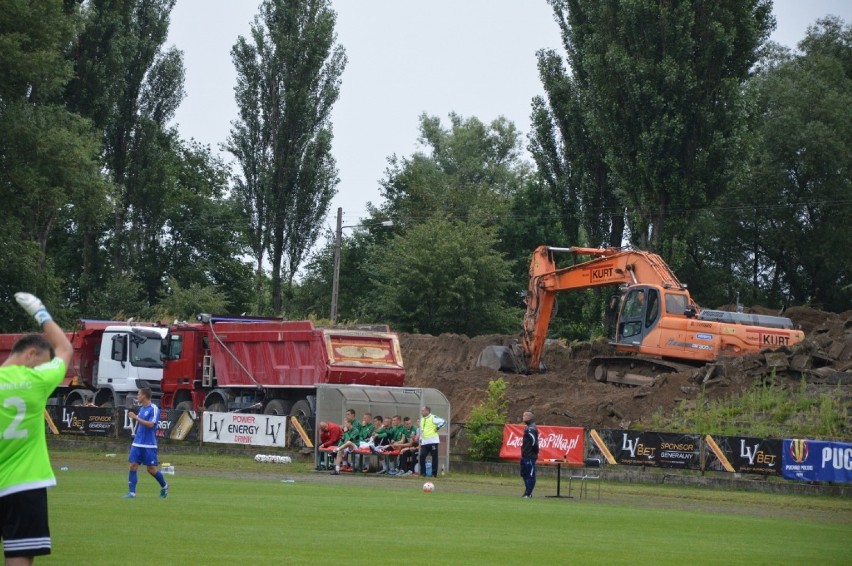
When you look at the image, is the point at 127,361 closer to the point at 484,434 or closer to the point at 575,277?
the point at 484,434

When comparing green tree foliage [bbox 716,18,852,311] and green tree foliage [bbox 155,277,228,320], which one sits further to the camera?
green tree foliage [bbox 155,277,228,320]

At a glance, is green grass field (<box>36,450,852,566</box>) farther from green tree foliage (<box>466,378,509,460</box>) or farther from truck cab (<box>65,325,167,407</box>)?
truck cab (<box>65,325,167,407</box>)

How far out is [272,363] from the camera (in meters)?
37.5

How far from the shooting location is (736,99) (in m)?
48.3

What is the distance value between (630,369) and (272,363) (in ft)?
43.3

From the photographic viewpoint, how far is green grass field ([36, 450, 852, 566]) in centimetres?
1319

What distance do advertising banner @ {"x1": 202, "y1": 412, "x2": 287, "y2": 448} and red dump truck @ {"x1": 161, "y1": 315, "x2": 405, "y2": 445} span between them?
20.7 inches

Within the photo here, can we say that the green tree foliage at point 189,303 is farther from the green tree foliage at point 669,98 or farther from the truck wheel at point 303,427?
the truck wheel at point 303,427

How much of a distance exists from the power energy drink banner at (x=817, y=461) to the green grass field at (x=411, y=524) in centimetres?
108

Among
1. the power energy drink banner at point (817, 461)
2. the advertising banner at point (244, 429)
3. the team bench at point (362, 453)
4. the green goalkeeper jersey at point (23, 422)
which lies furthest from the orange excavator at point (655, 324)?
the green goalkeeper jersey at point (23, 422)

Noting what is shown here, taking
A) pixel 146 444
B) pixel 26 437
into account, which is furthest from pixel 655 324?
pixel 26 437

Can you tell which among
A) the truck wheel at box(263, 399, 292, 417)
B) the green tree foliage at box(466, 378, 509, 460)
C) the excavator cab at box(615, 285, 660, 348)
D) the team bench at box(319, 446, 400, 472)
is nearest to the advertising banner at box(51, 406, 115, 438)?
the truck wheel at box(263, 399, 292, 417)

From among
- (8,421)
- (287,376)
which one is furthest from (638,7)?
(8,421)

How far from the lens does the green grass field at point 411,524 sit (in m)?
13.2
